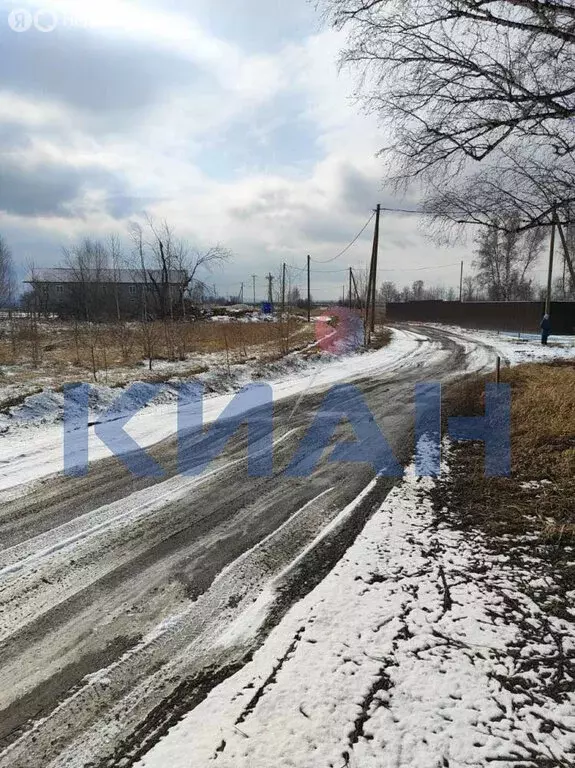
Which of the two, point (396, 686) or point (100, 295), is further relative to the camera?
point (100, 295)

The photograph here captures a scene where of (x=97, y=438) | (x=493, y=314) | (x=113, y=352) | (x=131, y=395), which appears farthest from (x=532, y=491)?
(x=493, y=314)

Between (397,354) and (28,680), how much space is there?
1727 centimetres

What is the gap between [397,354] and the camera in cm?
1841

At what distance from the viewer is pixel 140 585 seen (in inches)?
126

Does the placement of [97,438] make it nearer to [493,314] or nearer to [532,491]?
[532,491]

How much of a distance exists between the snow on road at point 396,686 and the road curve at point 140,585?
224 mm

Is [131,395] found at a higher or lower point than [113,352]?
lower

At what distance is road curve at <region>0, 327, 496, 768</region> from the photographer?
7.11 ft

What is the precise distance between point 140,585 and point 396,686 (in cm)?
184

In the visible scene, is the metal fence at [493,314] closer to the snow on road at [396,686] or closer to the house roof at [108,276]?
the house roof at [108,276]

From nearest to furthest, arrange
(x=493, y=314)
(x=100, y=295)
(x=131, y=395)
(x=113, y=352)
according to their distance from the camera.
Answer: (x=131, y=395), (x=113, y=352), (x=493, y=314), (x=100, y=295)

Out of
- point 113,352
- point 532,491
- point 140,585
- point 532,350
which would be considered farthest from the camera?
point 532,350

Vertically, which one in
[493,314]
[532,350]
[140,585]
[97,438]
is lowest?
[140,585]

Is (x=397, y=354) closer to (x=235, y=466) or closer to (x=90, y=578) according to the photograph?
(x=235, y=466)
